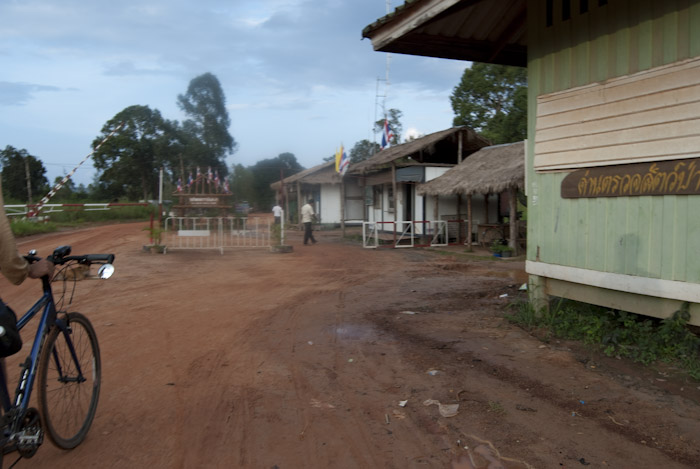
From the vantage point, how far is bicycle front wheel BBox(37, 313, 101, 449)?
3.11m

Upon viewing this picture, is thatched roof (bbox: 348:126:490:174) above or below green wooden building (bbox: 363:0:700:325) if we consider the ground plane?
above

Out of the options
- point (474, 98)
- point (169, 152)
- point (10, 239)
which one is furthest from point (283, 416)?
point (169, 152)

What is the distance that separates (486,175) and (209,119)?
1350 inches

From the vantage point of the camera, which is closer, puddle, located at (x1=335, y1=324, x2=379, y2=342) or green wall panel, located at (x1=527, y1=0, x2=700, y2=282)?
green wall panel, located at (x1=527, y1=0, x2=700, y2=282)

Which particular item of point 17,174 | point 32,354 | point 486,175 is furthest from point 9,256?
point 17,174

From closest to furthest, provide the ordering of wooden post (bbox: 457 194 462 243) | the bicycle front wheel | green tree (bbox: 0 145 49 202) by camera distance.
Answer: the bicycle front wheel
wooden post (bbox: 457 194 462 243)
green tree (bbox: 0 145 49 202)

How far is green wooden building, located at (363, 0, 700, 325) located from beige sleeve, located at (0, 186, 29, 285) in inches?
176

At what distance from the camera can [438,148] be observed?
68.2 ft

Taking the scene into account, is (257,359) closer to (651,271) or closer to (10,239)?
(10,239)

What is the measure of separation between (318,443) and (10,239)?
222 centimetres

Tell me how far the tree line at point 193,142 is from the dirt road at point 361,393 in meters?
18.1

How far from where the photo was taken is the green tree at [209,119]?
135 feet

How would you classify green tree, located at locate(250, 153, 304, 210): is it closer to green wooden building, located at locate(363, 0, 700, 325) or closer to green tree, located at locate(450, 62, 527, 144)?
green tree, located at locate(450, 62, 527, 144)

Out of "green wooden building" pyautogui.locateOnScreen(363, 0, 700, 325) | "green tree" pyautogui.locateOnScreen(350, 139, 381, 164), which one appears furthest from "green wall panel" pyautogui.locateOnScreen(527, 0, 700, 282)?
"green tree" pyautogui.locateOnScreen(350, 139, 381, 164)
